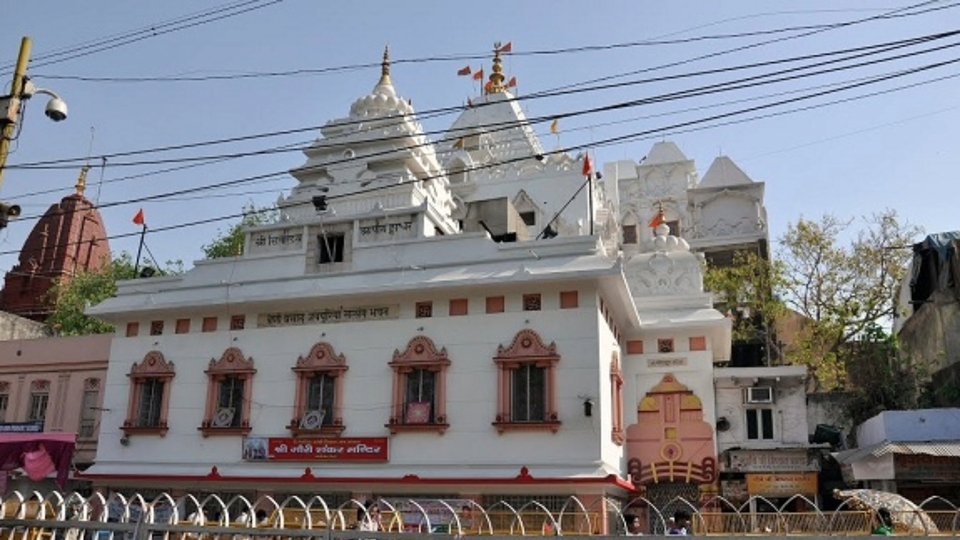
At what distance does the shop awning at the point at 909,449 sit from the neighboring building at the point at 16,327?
29.8 m

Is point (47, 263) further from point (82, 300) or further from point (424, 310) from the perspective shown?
point (424, 310)

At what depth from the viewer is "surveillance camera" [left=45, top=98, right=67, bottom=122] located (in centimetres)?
1174

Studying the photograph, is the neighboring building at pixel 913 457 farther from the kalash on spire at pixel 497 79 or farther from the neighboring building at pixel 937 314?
the kalash on spire at pixel 497 79

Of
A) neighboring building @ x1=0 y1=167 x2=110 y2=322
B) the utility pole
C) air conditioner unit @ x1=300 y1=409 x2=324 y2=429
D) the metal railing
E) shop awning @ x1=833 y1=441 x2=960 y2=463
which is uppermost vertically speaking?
neighboring building @ x1=0 y1=167 x2=110 y2=322

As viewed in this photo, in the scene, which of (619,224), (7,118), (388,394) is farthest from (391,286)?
(619,224)

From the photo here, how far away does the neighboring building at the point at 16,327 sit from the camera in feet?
106

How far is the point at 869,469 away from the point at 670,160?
26.1 m

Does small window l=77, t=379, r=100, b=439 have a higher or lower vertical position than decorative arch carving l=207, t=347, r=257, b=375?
lower

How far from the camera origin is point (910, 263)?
27.5m

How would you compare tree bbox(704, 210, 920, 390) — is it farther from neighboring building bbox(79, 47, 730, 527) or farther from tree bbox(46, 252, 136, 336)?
tree bbox(46, 252, 136, 336)

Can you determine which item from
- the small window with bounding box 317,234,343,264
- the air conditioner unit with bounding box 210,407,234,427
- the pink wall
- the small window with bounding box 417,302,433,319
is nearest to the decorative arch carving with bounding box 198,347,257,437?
the air conditioner unit with bounding box 210,407,234,427

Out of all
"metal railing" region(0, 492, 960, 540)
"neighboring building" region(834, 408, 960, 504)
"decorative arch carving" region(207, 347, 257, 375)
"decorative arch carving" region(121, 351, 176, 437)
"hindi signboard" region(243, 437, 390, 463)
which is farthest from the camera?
"decorative arch carving" region(121, 351, 176, 437)

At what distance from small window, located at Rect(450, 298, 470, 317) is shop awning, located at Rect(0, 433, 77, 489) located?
434 inches

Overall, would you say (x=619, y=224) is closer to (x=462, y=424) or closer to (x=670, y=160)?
(x=670, y=160)
